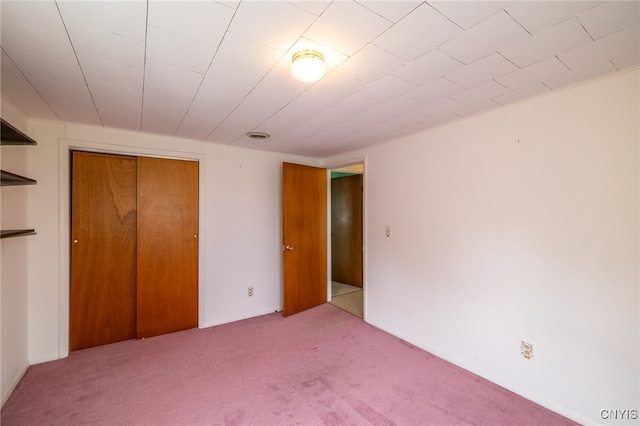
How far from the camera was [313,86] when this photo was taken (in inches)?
72.2

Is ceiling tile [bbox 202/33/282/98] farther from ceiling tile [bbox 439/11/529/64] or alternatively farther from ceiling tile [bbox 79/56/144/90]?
ceiling tile [bbox 439/11/529/64]

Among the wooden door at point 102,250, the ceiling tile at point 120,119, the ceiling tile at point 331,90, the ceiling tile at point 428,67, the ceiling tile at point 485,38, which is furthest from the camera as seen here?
the wooden door at point 102,250

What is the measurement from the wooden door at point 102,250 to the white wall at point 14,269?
1.18 ft

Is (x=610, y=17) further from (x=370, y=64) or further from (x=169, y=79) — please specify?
(x=169, y=79)

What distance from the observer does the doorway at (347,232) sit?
4.97m

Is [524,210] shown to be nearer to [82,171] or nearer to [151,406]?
[151,406]

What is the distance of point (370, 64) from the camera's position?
1562mm

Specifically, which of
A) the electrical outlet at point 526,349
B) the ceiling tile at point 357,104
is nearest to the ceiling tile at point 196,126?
the ceiling tile at point 357,104

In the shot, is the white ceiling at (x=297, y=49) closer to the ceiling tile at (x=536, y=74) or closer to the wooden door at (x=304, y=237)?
the ceiling tile at (x=536, y=74)

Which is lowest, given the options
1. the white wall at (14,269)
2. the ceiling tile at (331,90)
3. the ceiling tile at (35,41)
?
the white wall at (14,269)

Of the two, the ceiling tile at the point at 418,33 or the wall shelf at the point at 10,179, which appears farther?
the wall shelf at the point at 10,179

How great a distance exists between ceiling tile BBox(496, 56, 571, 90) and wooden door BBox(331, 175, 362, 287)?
326 centimetres

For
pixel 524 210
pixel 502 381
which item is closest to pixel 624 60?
pixel 524 210

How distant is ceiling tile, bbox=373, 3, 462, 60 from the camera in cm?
118
